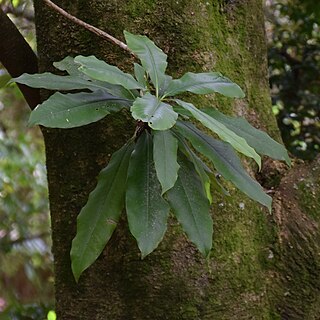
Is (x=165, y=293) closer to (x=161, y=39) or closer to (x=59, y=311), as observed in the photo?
(x=59, y=311)

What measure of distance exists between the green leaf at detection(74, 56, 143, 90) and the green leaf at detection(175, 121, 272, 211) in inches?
3.2

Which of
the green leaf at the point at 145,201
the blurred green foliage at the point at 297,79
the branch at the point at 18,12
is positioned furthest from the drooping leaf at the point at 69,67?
the branch at the point at 18,12

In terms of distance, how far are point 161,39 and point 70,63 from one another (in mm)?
227

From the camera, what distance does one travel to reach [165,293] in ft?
2.76

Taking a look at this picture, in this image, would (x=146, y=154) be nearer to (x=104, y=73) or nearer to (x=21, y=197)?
(x=104, y=73)

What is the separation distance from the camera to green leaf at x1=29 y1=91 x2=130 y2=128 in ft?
1.95

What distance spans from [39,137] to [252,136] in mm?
2519

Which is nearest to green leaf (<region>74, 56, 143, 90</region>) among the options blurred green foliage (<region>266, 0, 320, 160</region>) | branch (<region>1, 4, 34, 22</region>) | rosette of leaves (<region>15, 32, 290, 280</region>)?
rosette of leaves (<region>15, 32, 290, 280</region>)

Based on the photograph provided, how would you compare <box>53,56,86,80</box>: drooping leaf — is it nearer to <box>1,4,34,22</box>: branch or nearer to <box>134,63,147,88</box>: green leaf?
<box>134,63,147,88</box>: green leaf

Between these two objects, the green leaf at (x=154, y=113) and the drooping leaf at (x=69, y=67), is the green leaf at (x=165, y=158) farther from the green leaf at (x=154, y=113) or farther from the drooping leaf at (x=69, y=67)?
the drooping leaf at (x=69, y=67)

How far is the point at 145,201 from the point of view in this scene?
2.09ft

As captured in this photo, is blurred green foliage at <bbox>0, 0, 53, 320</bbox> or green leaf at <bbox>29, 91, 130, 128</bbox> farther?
blurred green foliage at <bbox>0, 0, 53, 320</bbox>

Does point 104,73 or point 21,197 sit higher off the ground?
point 104,73

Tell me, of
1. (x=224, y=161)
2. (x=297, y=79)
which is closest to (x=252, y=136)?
(x=224, y=161)
